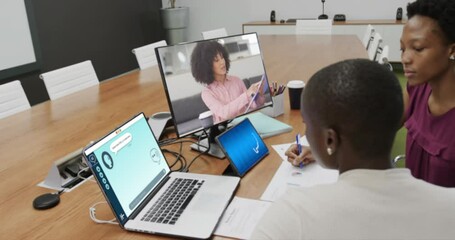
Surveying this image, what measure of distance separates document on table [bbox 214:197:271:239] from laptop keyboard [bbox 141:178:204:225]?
13 cm

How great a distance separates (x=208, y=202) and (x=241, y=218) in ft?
0.40

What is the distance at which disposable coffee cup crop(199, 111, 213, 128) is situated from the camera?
153 cm

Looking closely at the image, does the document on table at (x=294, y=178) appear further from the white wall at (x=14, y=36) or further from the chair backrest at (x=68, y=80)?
the white wall at (x=14, y=36)

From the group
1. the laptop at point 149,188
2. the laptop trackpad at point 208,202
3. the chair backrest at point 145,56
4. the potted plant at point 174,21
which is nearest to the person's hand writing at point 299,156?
the laptop at point 149,188

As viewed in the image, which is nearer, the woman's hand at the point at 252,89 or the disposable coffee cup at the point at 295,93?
the woman's hand at the point at 252,89

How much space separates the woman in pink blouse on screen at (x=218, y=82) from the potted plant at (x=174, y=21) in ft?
14.9

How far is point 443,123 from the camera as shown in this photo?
1.37m

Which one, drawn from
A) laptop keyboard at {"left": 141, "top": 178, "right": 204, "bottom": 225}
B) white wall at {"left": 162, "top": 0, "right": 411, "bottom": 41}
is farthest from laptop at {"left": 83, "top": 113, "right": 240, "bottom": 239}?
white wall at {"left": 162, "top": 0, "right": 411, "bottom": 41}

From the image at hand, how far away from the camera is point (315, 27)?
15.1 feet

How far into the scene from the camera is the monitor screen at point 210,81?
1460 millimetres

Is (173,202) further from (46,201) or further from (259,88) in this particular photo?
(259,88)

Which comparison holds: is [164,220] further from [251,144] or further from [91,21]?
[91,21]

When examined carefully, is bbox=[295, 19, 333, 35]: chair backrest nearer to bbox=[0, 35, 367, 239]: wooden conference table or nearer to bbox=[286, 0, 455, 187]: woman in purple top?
bbox=[0, 35, 367, 239]: wooden conference table

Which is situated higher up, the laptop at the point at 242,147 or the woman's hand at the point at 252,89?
the woman's hand at the point at 252,89
